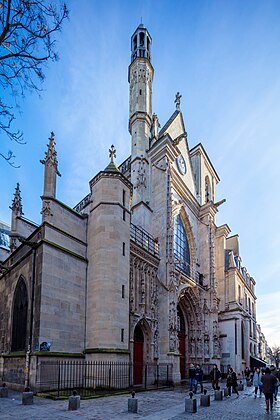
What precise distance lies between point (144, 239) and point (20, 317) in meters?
9.35

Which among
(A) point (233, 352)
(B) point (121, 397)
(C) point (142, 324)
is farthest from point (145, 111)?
(A) point (233, 352)

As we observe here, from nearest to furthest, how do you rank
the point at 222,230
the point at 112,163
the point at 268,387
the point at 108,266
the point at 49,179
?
the point at 268,387 → the point at 49,179 → the point at 108,266 → the point at 112,163 → the point at 222,230

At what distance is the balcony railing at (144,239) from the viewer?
23.1 metres

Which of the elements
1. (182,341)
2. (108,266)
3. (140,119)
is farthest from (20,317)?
(140,119)

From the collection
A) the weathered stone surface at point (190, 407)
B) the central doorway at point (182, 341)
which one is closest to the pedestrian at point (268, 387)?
the weathered stone surface at point (190, 407)

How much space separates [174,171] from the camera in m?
29.3

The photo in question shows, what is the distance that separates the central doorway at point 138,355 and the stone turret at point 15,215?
940 centimetres

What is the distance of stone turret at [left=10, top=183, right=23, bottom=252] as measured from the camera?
79.0ft

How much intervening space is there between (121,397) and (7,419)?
231 inches

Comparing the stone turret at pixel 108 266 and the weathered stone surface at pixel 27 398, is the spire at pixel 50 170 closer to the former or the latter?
the stone turret at pixel 108 266

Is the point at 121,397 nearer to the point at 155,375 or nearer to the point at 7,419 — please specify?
the point at 7,419

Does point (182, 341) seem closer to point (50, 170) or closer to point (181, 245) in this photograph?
point (181, 245)

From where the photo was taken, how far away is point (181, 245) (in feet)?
102

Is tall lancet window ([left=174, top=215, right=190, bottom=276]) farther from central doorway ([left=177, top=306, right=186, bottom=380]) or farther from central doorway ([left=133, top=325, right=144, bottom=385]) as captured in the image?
central doorway ([left=133, top=325, right=144, bottom=385])
